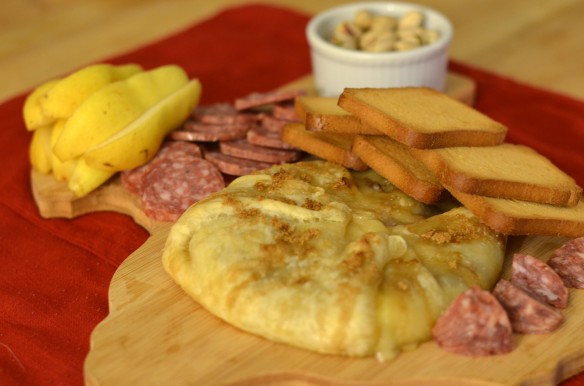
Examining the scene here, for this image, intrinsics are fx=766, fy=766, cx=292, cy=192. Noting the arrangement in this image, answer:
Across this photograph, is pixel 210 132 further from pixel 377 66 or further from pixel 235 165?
pixel 377 66

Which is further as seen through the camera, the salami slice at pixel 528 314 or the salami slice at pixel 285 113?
the salami slice at pixel 285 113

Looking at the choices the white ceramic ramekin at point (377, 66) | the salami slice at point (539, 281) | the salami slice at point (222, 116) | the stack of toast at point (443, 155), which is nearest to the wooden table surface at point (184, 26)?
the white ceramic ramekin at point (377, 66)

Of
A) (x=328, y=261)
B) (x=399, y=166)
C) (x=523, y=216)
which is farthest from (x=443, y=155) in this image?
(x=328, y=261)

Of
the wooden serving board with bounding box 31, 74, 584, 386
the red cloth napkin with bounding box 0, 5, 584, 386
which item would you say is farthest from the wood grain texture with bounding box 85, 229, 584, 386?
the red cloth napkin with bounding box 0, 5, 584, 386

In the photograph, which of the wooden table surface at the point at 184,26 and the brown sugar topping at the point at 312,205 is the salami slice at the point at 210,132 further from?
the wooden table surface at the point at 184,26

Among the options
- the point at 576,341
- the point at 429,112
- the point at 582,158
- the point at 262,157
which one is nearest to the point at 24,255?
the point at 262,157

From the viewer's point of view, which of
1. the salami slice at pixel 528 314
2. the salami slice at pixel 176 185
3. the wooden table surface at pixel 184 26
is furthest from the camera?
the wooden table surface at pixel 184 26
